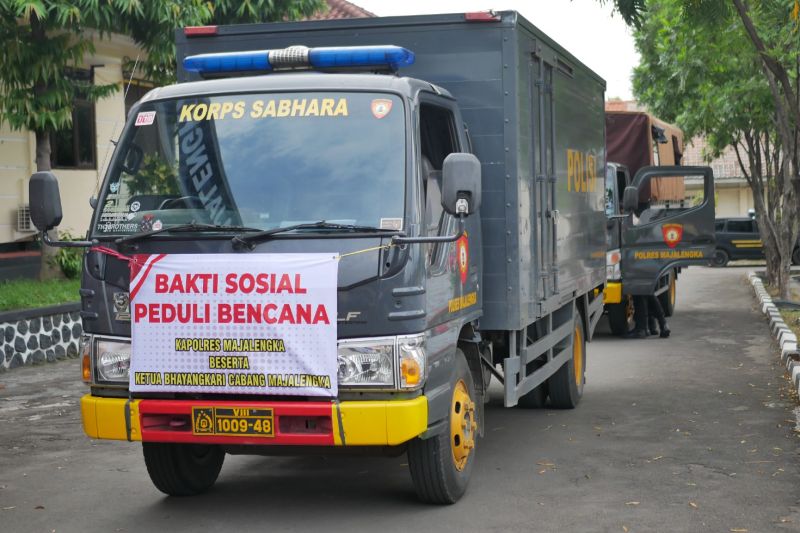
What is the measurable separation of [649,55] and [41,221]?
79.6 ft

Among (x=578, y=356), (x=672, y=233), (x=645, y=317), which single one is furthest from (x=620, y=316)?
(x=578, y=356)

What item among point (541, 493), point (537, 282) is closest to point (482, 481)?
point (541, 493)

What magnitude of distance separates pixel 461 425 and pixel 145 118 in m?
2.54

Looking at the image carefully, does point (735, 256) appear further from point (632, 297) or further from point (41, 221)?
point (41, 221)

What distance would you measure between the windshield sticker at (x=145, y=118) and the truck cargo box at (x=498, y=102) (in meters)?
1.11

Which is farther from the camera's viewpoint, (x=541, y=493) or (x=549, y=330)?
(x=549, y=330)

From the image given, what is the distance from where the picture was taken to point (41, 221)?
6.40 metres

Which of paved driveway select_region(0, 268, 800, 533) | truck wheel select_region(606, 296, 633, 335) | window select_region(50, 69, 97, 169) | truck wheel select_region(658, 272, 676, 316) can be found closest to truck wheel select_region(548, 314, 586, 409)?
paved driveway select_region(0, 268, 800, 533)

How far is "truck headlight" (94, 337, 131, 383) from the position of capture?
20.6 feet

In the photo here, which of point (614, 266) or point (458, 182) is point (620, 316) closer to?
point (614, 266)

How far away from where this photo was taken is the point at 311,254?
6043 mm

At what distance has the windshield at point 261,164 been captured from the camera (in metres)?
6.28

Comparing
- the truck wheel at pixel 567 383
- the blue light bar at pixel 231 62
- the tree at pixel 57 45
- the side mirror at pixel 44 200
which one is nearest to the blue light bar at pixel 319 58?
the blue light bar at pixel 231 62

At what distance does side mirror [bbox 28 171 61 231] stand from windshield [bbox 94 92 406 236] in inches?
9.9
